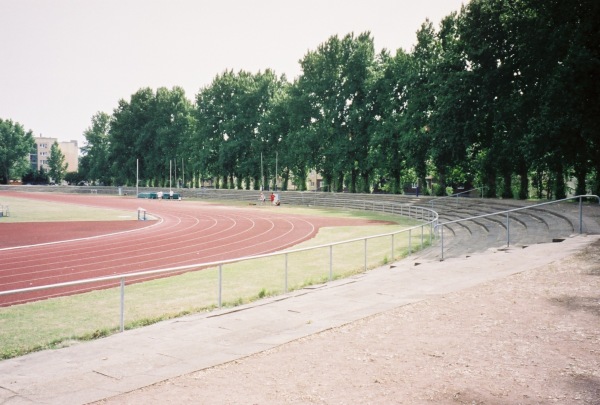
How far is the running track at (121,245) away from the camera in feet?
55.0

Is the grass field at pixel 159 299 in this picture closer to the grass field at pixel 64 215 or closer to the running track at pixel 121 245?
the running track at pixel 121 245

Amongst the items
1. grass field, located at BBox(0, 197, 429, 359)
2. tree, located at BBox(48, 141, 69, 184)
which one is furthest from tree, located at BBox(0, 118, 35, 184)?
grass field, located at BBox(0, 197, 429, 359)

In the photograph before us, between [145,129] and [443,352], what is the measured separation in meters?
102

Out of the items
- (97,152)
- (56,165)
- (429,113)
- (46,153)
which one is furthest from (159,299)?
(46,153)

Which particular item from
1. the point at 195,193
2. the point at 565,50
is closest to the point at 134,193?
the point at 195,193

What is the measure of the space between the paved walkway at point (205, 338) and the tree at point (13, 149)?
136 metres

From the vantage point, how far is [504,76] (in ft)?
126

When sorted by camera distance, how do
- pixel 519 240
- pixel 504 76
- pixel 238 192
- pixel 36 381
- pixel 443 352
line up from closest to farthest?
pixel 36 381 < pixel 443 352 < pixel 519 240 < pixel 504 76 < pixel 238 192

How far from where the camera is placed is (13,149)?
4929 inches

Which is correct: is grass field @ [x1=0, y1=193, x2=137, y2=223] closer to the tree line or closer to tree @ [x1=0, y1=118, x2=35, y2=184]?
→ the tree line

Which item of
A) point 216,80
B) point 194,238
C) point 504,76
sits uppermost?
point 216,80

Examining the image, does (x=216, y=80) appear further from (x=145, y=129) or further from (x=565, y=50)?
(x=565, y=50)

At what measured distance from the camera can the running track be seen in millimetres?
16750

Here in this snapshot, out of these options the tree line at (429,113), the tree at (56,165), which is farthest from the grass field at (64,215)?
the tree at (56,165)
